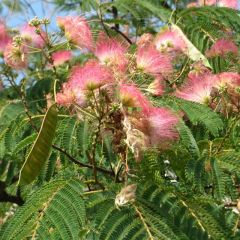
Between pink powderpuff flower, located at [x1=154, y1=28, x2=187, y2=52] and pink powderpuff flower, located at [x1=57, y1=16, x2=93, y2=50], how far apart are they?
379 millimetres

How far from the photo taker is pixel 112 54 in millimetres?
2350

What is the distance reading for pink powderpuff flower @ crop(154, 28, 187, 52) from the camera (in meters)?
3.04

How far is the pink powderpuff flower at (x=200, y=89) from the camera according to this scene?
2699mm

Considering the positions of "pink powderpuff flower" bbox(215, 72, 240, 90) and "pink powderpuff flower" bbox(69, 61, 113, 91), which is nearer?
"pink powderpuff flower" bbox(69, 61, 113, 91)

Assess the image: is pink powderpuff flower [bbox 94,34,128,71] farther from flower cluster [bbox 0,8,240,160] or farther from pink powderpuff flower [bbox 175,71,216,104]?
pink powderpuff flower [bbox 175,71,216,104]

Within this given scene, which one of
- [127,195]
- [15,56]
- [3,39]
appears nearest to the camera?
[127,195]

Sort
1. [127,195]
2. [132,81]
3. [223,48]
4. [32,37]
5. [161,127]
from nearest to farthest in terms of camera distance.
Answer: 1. [127,195]
2. [161,127]
3. [132,81]
4. [32,37]
5. [223,48]

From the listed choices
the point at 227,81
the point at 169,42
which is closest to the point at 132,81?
the point at 227,81

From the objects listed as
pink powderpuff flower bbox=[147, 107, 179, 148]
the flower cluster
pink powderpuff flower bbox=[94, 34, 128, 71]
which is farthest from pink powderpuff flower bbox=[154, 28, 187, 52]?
pink powderpuff flower bbox=[147, 107, 179, 148]

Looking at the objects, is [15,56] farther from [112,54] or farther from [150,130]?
[150,130]

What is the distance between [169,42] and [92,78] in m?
1.12

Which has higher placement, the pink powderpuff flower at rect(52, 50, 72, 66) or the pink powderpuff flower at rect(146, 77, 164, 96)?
the pink powderpuff flower at rect(52, 50, 72, 66)

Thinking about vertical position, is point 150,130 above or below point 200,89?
below

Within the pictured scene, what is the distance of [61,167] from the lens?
8.40 ft
